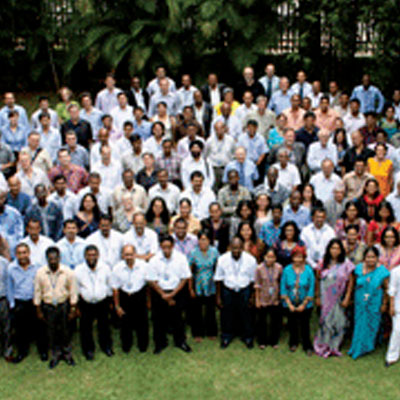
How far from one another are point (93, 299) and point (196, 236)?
184 centimetres

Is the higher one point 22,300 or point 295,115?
point 295,115

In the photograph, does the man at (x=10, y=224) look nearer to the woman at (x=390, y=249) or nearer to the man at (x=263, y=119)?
the man at (x=263, y=119)


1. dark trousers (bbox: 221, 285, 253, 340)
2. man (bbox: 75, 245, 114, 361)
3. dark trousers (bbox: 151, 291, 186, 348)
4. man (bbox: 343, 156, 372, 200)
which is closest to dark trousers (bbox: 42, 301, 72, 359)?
man (bbox: 75, 245, 114, 361)

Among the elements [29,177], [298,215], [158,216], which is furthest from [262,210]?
[29,177]

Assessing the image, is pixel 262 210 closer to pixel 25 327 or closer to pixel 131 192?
pixel 131 192

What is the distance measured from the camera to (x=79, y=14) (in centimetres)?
1780

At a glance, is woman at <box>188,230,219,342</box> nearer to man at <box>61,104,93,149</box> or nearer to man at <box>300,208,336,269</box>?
man at <box>300,208,336,269</box>

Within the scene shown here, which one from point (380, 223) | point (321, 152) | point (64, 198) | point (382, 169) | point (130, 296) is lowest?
point (130, 296)

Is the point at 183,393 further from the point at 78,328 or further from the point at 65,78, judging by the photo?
the point at 65,78

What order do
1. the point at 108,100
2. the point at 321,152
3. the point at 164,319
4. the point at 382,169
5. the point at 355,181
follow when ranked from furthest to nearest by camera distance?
the point at 108,100
the point at 321,152
the point at 382,169
the point at 355,181
the point at 164,319

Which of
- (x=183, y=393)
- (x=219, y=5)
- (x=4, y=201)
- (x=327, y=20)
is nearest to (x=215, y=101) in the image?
(x=219, y=5)

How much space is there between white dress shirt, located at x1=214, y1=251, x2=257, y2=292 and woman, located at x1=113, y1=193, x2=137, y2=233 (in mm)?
1831

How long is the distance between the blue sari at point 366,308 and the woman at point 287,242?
0.92 meters

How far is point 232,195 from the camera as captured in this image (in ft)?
36.4
